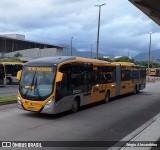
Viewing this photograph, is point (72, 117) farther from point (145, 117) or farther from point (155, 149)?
point (155, 149)

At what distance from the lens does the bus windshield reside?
14.6 metres

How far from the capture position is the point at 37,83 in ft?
49.0

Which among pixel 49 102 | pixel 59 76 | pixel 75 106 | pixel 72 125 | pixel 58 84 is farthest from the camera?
pixel 75 106

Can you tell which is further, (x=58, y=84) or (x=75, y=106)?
(x=75, y=106)

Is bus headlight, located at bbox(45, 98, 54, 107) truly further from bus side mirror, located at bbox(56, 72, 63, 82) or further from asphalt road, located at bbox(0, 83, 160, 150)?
bus side mirror, located at bbox(56, 72, 63, 82)

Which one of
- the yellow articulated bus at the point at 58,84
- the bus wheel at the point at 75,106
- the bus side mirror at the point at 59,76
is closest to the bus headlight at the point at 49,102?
the yellow articulated bus at the point at 58,84

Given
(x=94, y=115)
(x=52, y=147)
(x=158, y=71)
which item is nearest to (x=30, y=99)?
(x=94, y=115)

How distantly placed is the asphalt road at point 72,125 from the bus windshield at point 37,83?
0.95 m

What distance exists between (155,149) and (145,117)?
7.39m

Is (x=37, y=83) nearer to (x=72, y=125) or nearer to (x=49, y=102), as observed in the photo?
(x=49, y=102)

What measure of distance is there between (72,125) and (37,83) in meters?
2.85

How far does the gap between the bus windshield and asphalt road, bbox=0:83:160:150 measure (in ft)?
3.13

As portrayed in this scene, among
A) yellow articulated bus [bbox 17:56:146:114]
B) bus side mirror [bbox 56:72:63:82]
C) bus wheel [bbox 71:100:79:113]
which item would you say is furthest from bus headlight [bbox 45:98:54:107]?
bus wheel [bbox 71:100:79:113]

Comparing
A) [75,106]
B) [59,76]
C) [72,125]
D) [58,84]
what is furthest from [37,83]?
[72,125]
